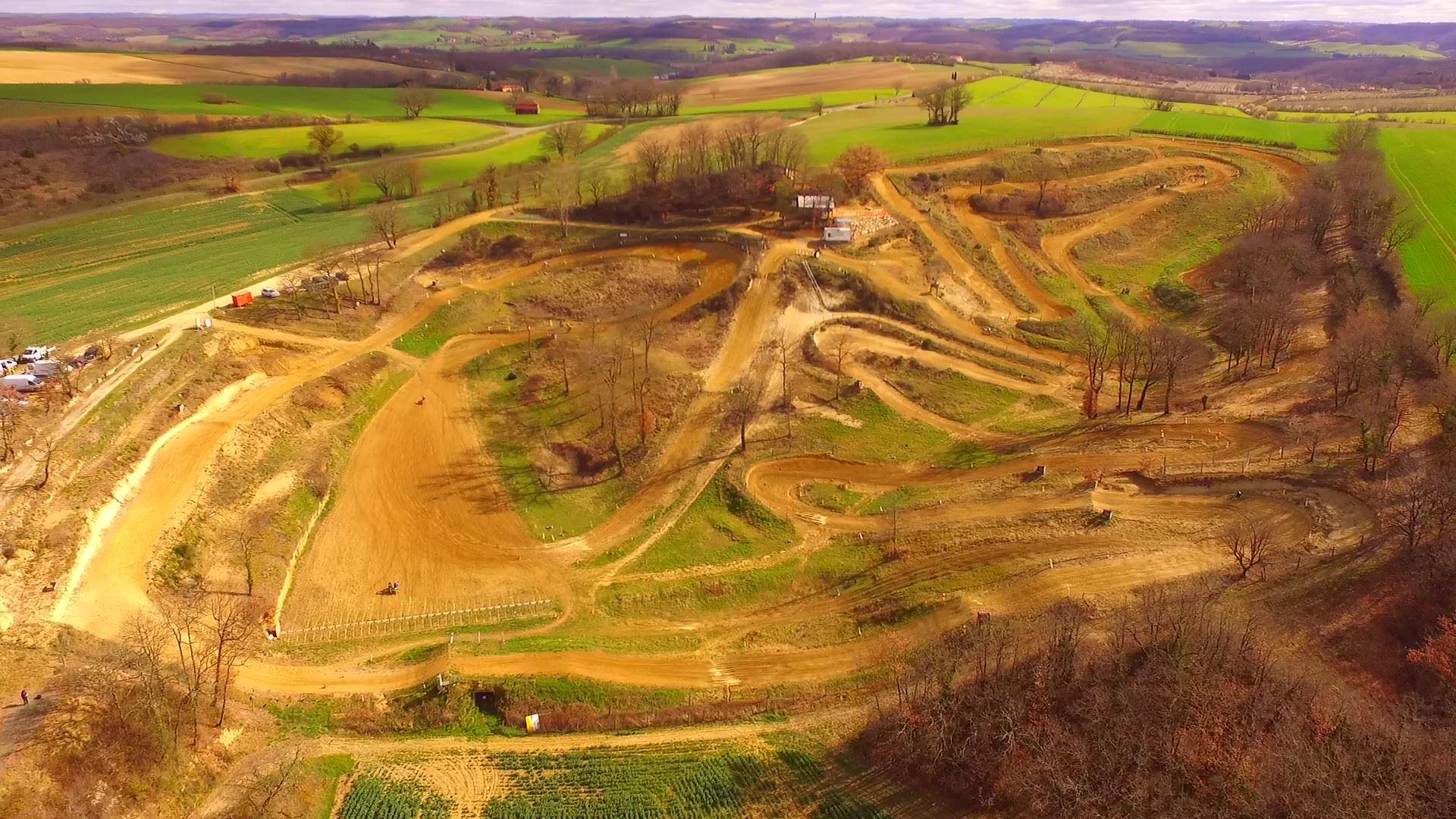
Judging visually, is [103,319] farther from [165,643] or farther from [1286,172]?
[1286,172]

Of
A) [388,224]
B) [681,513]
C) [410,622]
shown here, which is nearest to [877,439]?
[681,513]

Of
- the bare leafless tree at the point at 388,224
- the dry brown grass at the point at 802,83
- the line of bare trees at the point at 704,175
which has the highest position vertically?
the dry brown grass at the point at 802,83

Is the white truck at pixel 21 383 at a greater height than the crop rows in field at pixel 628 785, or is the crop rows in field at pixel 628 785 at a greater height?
the white truck at pixel 21 383

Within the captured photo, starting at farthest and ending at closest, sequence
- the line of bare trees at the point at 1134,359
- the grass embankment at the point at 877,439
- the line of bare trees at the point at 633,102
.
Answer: the line of bare trees at the point at 633,102 → the line of bare trees at the point at 1134,359 → the grass embankment at the point at 877,439

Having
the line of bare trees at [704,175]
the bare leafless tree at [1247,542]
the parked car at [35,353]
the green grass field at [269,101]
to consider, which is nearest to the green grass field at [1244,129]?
the line of bare trees at [704,175]

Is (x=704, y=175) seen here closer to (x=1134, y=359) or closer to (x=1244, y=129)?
(x=1134, y=359)

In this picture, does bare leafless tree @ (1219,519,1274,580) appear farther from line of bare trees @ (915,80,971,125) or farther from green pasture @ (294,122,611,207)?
green pasture @ (294,122,611,207)

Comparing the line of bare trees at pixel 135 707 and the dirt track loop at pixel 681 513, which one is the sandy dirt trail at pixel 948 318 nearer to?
the dirt track loop at pixel 681 513
